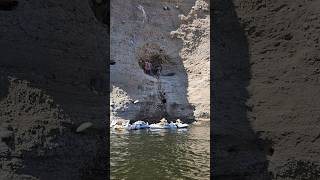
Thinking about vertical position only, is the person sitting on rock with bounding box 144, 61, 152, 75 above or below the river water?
above

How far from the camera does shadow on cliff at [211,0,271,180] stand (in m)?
2.08

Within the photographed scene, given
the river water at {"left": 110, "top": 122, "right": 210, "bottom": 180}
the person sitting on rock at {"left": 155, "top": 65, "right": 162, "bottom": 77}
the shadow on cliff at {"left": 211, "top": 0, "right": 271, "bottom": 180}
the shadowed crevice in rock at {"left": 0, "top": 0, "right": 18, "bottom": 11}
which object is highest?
the person sitting on rock at {"left": 155, "top": 65, "right": 162, "bottom": 77}

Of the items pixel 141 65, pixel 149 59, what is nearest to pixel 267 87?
pixel 141 65

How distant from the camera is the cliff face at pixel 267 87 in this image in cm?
199

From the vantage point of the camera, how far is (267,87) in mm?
2033

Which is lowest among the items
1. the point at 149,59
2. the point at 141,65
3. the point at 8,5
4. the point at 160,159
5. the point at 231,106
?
the point at 160,159

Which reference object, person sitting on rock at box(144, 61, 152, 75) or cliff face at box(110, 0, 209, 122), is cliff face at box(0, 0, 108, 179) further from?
person sitting on rock at box(144, 61, 152, 75)

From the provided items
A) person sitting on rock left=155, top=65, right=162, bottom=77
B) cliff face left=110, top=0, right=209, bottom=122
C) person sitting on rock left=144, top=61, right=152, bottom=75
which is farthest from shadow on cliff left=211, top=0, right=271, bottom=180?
person sitting on rock left=155, top=65, right=162, bottom=77

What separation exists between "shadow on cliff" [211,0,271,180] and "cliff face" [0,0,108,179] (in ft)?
2.13

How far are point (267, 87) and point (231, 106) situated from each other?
0.62ft

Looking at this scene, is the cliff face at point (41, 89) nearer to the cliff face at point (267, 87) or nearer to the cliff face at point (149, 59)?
the cliff face at point (267, 87)

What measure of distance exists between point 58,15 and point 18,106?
18.3 inches

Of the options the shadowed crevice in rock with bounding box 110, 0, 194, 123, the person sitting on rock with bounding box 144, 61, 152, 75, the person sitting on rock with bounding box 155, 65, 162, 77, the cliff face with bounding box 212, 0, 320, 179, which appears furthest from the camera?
the person sitting on rock with bounding box 155, 65, 162, 77

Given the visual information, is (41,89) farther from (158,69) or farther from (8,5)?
(158,69)
